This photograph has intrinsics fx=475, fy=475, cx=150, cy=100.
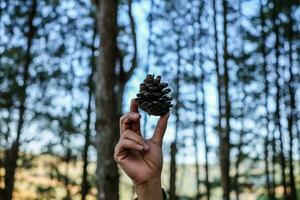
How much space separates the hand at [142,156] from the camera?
1.59 meters

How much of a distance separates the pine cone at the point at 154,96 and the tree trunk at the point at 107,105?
2.35 meters

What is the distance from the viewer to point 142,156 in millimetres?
1639

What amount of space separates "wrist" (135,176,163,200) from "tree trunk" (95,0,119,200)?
2185 mm

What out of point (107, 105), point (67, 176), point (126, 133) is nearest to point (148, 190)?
point (126, 133)

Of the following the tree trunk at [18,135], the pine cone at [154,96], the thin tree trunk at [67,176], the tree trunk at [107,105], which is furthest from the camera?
the thin tree trunk at [67,176]

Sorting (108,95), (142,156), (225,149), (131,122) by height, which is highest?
(108,95)

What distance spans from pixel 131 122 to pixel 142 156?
0.14m

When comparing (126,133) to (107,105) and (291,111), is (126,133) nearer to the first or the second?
(107,105)

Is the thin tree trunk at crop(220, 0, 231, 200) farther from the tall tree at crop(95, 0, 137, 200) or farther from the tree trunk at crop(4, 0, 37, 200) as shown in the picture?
the tree trunk at crop(4, 0, 37, 200)

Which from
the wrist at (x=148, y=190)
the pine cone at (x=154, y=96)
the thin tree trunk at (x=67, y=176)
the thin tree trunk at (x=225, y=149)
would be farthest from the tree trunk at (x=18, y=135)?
the pine cone at (x=154, y=96)

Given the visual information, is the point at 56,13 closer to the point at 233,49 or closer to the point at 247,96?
the point at 233,49

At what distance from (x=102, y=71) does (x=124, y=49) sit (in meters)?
4.37

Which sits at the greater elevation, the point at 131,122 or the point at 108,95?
the point at 108,95

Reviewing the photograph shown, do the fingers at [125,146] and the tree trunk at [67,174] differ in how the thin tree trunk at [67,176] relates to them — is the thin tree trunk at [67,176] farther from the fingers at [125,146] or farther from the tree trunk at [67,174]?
the fingers at [125,146]
